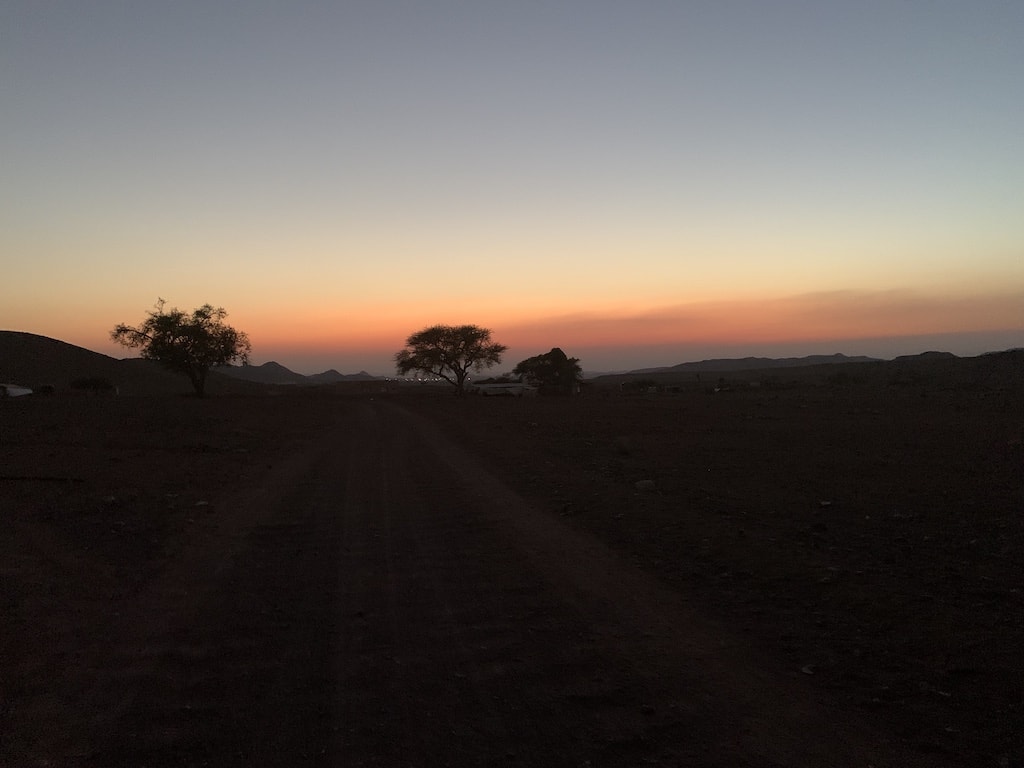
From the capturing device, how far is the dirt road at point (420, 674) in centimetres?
435

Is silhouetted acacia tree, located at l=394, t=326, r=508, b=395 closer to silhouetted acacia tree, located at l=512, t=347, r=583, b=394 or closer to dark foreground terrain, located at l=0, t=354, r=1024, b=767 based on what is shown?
silhouetted acacia tree, located at l=512, t=347, r=583, b=394

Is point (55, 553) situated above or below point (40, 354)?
below

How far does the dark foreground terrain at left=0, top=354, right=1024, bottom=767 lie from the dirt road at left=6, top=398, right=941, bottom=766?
3 cm

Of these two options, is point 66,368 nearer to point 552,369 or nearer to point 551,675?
point 552,369

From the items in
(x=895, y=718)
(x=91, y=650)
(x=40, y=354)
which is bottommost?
(x=895, y=718)

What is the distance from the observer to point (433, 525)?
35.7ft

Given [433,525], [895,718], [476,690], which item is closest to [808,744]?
[895,718]

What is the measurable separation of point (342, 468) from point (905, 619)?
44.5 feet

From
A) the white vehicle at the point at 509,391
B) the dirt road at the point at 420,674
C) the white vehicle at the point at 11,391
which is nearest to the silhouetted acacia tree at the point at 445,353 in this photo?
the white vehicle at the point at 509,391

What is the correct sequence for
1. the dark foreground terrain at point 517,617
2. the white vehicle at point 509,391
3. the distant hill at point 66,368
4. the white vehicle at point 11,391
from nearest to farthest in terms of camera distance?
the dark foreground terrain at point 517,617 → the white vehicle at point 11,391 → the white vehicle at point 509,391 → the distant hill at point 66,368

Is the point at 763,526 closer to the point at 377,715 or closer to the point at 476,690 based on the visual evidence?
the point at 476,690

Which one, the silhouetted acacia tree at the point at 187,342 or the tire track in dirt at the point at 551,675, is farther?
the silhouetted acacia tree at the point at 187,342

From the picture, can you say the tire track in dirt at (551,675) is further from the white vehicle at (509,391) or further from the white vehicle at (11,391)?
the white vehicle at (509,391)

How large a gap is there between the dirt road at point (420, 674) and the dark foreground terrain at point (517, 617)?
0.03 metres
